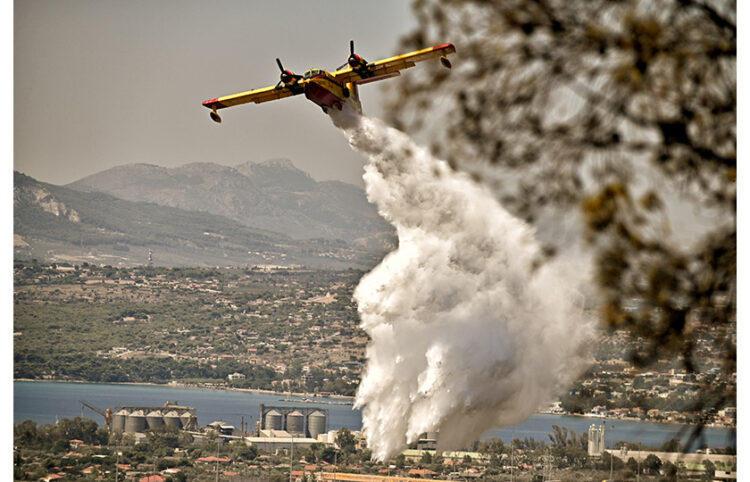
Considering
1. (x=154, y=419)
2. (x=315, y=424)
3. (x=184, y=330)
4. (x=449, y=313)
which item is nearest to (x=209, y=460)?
(x=154, y=419)

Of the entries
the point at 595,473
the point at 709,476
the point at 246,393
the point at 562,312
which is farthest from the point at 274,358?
the point at 562,312

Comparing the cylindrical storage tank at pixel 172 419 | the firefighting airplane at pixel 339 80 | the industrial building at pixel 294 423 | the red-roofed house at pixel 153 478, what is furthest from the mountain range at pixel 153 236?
the firefighting airplane at pixel 339 80

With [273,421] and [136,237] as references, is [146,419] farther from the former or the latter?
[136,237]

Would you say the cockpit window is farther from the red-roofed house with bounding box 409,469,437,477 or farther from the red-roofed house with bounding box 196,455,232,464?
the red-roofed house with bounding box 196,455,232,464

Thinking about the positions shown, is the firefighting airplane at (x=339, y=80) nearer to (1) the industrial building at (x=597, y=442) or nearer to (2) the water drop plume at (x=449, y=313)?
(2) the water drop plume at (x=449, y=313)

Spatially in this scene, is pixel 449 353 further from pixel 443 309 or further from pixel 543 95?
pixel 543 95

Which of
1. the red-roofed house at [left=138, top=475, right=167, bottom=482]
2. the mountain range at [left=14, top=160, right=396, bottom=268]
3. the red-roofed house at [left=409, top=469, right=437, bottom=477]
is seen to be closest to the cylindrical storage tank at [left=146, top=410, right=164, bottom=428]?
the red-roofed house at [left=138, top=475, right=167, bottom=482]
